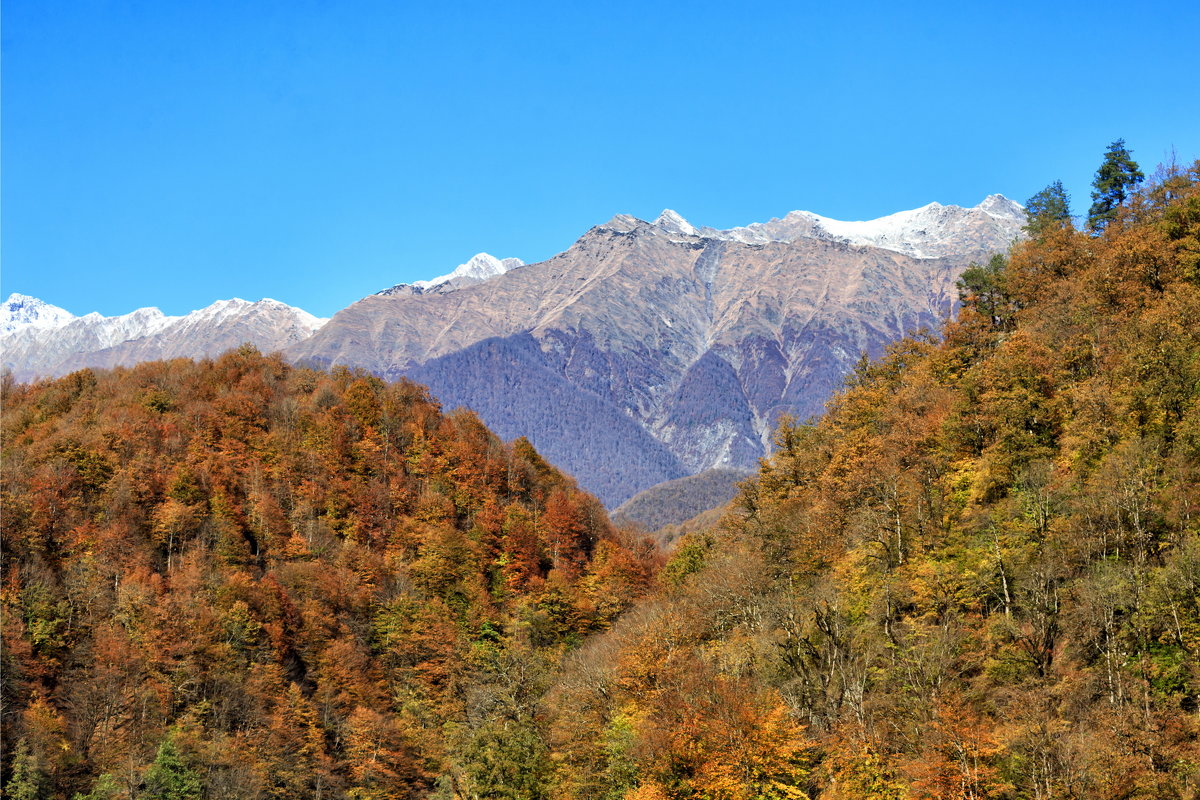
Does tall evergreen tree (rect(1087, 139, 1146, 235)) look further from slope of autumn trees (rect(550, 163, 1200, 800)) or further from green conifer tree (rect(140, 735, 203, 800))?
green conifer tree (rect(140, 735, 203, 800))

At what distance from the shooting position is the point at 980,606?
1884 inches

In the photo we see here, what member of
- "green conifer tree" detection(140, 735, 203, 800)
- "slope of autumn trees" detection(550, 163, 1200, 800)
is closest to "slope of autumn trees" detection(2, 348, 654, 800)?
"green conifer tree" detection(140, 735, 203, 800)

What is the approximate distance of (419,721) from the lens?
308 feet

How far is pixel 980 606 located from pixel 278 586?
78.0 m

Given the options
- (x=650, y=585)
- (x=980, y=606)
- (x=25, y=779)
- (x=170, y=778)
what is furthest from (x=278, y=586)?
(x=980, y=606)

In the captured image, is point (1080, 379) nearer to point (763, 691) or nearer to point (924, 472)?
point (924, 472)

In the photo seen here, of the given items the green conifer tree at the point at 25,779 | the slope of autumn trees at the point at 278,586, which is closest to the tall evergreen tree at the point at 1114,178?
the slope of autumn trees at the point at 278,586

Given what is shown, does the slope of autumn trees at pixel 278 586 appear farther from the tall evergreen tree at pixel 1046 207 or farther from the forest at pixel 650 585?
the tall evergreen tree at pixel 1046 207

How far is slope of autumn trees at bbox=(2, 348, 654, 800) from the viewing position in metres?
78.4

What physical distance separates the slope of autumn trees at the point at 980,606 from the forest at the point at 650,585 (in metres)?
0.20

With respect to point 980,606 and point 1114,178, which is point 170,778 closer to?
point 980,606

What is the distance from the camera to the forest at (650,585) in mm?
41500

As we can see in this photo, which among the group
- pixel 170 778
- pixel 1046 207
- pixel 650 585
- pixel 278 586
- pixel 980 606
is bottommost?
pixel 170 778

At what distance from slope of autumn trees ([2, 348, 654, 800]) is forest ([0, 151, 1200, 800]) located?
1.28 feet
